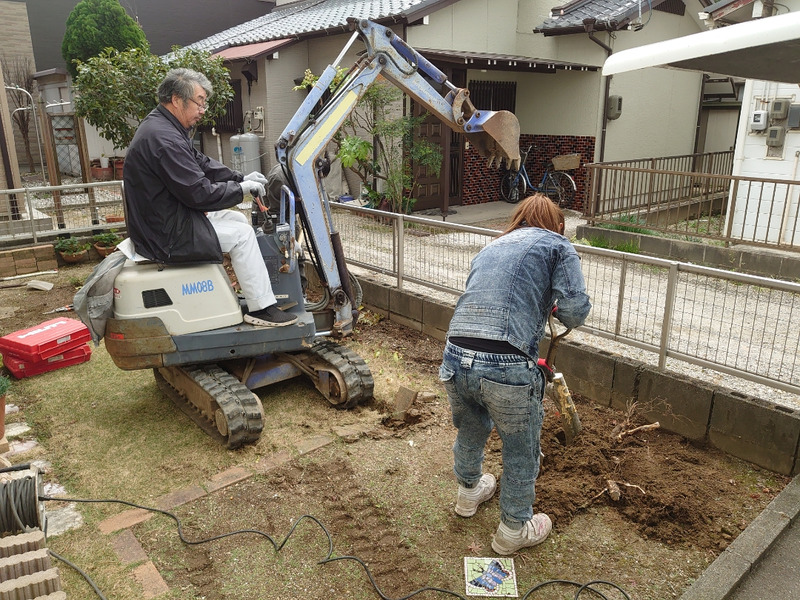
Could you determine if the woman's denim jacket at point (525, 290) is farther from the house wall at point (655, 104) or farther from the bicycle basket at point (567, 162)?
the house wall at point (655, 104)

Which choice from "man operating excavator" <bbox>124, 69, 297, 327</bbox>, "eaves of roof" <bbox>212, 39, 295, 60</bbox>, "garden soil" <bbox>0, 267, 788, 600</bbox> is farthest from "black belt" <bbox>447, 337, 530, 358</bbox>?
"eaves of roof" <bbox>212, 39, 295, 60</bbox>

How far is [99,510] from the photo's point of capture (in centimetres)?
386

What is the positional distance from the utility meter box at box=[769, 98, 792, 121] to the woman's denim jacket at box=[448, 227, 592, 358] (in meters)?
8.42

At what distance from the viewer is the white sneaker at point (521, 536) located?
3.41 metres

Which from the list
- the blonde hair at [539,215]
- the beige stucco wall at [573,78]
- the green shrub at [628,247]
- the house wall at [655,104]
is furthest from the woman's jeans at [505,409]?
the house wall at [655,104]

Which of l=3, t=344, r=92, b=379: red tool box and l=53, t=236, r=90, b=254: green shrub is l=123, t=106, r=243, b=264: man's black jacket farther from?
l=53, t=236, r=90, b=254: green shrub

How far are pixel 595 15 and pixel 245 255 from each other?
37.4 ft

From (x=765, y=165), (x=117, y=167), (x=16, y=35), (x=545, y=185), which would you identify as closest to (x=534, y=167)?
(x=545, y=185)

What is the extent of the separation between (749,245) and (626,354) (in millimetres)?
5018

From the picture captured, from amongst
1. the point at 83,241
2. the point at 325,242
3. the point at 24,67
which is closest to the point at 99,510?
the point at 325,242

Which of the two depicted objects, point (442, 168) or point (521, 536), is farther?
point (442, 168)

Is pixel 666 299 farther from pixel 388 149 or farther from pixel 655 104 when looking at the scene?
pixel 655 104

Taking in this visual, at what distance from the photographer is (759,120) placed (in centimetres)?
975

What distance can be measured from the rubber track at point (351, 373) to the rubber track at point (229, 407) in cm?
74
